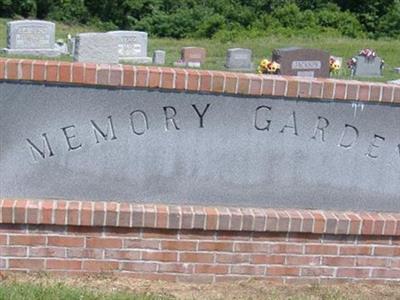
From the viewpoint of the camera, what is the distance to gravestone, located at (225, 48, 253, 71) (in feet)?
73.6

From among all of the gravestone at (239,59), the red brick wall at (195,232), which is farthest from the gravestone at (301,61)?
the red brick wall at (195,232)

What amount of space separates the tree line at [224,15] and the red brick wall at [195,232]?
2848 cm

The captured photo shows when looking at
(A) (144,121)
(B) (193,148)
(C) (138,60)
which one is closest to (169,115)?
(A) (144,121)

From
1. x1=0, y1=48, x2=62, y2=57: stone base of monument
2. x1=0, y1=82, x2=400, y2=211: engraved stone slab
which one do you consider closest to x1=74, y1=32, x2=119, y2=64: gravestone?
x1=0, y1=48, x2=62, y2=57: stone base of monument

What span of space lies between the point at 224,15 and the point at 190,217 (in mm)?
34196

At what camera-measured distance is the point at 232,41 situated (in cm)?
3209

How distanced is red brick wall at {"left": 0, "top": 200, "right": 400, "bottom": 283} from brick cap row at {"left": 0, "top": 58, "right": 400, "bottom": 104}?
2.45 ft

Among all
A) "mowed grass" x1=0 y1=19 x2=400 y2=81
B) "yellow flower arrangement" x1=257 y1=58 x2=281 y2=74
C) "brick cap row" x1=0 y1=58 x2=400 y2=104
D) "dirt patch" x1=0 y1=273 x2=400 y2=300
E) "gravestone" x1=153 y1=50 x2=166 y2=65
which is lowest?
"mowed grass" x1=0 y1=19 x2=400 y2=81

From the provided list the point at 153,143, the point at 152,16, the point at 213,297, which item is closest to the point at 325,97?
the point at 153,143

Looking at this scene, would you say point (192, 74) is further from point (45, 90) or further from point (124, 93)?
point (45, 90)

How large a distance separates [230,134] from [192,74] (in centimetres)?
45

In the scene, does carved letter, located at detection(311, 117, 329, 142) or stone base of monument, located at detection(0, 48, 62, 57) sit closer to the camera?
carved letter, located at detection(311, 117, 329, 142)

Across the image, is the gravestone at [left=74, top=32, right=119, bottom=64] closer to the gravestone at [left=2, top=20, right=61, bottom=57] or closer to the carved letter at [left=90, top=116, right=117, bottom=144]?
the gravestone at [left=2, top=20, right=61, bottom=57]

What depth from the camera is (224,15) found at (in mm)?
38312
